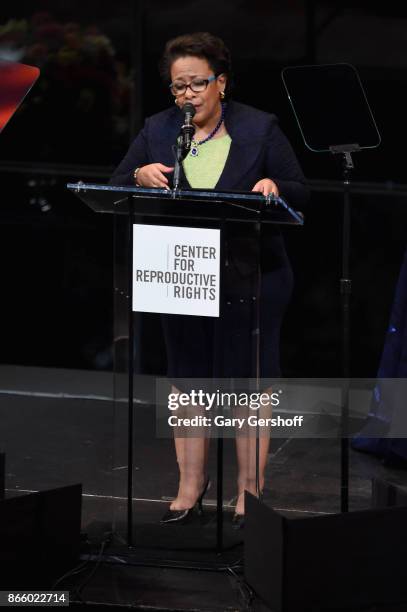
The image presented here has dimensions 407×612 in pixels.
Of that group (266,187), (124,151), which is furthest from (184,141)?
(124,151)

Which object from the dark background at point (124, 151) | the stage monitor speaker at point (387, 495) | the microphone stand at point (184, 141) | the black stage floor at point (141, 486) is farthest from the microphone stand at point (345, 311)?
the dark background at point (124, 151)

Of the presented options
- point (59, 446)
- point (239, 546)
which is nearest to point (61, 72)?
point (59, 446)

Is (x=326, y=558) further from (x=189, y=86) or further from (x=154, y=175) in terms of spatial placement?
(x=189, y=86)

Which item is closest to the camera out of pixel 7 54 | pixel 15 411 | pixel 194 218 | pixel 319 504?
pixel 194 218

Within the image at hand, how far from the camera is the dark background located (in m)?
6.36

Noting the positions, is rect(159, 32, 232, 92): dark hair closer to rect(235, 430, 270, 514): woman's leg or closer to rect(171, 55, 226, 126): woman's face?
rect(171, 55, 226, 126): woman's face

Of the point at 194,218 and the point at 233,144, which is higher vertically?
the point at 233,144

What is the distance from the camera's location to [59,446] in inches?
187

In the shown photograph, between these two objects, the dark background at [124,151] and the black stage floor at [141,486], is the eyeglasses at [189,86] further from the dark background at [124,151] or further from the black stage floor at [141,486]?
the dark background at [124,151]

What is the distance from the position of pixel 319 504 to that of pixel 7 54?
155 inches

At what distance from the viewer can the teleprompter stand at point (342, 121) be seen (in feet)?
10.4

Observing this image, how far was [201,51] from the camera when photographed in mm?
3162

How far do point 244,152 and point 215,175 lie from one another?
11cm

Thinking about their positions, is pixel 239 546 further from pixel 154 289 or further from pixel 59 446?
pixel 59 446
